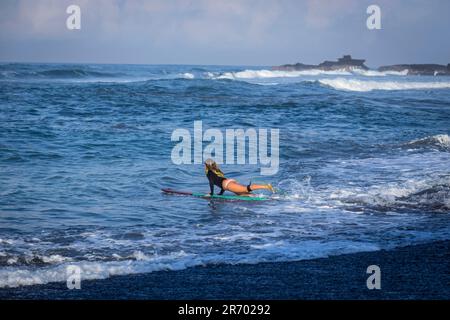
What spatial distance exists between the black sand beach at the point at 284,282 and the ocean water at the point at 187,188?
0.35 m

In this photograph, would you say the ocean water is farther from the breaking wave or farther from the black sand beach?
the black sand beach

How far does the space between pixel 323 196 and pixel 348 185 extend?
4.18 ft

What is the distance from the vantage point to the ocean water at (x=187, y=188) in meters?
8.18

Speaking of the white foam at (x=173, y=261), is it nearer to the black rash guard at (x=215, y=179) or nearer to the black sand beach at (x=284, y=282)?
the black sand beach at (x=284, y=282)

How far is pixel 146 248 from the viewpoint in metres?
8.37

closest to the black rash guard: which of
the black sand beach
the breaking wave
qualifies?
the black sand beach

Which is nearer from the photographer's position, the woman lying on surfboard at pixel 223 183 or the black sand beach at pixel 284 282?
the black sand beach at pixel 284 282

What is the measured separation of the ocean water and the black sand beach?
1.16ft

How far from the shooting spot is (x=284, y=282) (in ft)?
22.0

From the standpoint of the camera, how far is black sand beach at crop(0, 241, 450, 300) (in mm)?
6273

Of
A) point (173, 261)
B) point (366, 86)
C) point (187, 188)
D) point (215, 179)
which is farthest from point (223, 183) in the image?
point (366, 86)

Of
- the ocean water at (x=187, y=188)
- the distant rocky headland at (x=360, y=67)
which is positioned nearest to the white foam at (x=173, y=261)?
the ocean water at (x=187, y=188)

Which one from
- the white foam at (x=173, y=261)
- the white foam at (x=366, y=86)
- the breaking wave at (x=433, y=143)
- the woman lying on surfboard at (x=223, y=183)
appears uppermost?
the white foam at (x=366, y=86)

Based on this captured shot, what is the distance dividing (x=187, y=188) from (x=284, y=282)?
672cm
